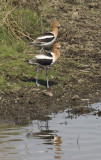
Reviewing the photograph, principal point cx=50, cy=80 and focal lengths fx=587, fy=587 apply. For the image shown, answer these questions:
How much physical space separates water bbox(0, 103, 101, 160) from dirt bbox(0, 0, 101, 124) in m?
→ 0.47

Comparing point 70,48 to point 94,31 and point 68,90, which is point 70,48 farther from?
point 68,90

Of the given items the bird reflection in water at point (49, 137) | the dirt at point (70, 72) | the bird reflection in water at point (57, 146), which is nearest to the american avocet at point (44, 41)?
the dirt at point (70, 72)

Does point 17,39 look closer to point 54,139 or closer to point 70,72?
point 70,72

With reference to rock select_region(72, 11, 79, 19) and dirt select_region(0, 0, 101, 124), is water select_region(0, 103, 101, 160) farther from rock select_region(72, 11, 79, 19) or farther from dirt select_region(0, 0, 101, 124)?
rock select_region(72, 11, 79, 19)

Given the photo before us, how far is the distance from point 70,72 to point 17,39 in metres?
1.86

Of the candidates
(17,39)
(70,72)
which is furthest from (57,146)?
(17,39)

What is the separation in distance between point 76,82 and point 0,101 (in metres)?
2.35

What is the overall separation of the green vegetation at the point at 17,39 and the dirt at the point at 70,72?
0.30 m

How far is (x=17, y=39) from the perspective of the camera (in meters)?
14.4

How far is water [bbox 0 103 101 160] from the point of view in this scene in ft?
27.8

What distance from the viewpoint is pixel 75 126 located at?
10125 millimetres

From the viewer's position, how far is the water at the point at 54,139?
848cm

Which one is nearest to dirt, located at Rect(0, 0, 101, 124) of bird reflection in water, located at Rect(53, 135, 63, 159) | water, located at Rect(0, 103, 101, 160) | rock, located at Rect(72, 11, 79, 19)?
rock, located at Rect(72, 11, 79, 19)

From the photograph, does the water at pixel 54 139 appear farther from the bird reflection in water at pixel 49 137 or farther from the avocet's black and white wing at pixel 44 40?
the avocet's black and white wing at pixel 44 40
